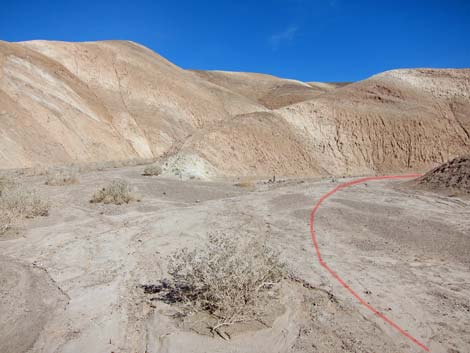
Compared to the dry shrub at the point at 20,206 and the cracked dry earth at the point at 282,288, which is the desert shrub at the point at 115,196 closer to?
the cracked dry earth at the point at 282,288

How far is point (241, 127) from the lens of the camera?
2227 cm

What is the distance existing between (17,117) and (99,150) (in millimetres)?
5999

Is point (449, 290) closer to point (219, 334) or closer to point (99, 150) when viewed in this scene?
point (219, 334)

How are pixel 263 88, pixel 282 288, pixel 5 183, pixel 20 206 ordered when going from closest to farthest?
pixel 282 288 < pixel 20 206 < pixel 5 183 < pixel 263 88

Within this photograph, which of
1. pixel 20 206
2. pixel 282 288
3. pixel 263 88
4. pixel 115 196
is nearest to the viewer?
pixel 282 288

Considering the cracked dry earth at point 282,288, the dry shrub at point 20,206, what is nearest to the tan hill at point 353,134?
the cracked dry earth at point 282,288

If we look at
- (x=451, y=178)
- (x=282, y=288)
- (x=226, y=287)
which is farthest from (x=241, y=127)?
(x=226, y=287)

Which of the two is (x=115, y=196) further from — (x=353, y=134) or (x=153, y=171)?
(x=353, y=134)

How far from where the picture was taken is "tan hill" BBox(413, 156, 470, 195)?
12938mm

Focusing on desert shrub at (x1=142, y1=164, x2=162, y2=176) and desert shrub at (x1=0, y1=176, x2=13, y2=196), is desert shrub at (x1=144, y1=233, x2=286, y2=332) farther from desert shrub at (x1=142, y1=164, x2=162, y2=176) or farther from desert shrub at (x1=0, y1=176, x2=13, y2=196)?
desert shrub at (x1=142, y1=164, x2=162, y2=176)

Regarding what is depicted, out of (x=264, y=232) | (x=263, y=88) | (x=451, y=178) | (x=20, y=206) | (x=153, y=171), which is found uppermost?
(x=263, y=88)

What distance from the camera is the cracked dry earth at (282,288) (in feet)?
13.1

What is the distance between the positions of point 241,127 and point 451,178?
11693 mm

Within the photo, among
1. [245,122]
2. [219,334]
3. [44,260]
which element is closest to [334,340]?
[219,334]
